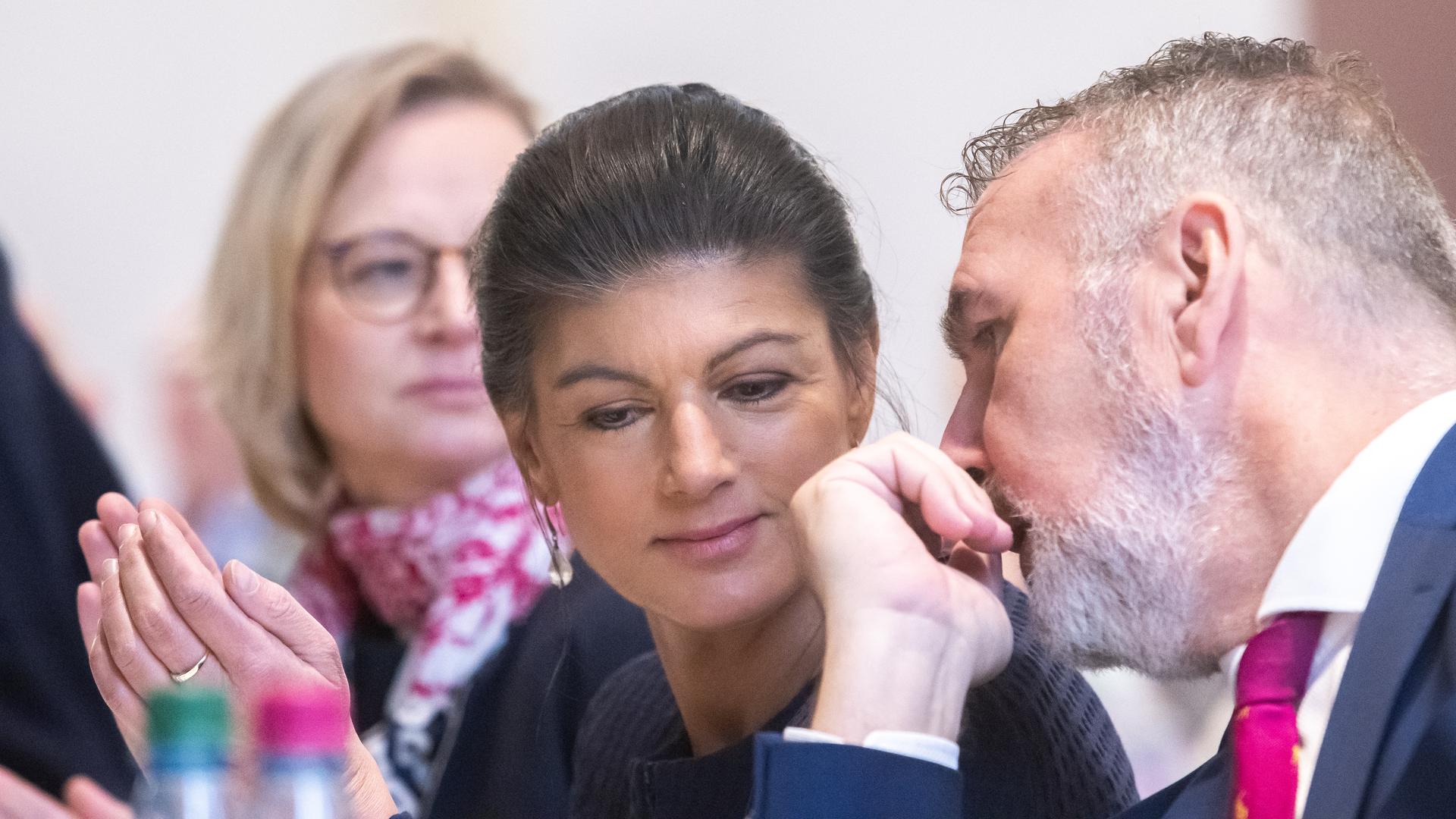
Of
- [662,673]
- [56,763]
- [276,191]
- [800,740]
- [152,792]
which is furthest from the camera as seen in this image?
[276,191]

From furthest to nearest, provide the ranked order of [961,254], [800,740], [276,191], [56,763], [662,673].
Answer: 1. [276,191]
2. [56,763]
3. [662,673]
4. [961,254]
5. [800,740]

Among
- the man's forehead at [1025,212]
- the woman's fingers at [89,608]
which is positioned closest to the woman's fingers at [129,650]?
the woman's fingers at [89,608]

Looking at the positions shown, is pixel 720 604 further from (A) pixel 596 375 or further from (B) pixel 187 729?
(B) pixel 187 729

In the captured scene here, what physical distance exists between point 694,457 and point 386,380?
48.3 inches

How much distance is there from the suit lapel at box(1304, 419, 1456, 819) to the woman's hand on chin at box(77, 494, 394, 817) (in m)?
0.65

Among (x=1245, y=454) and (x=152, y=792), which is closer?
(x=152, y=792)

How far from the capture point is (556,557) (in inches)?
55.6

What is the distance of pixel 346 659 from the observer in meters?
2.22

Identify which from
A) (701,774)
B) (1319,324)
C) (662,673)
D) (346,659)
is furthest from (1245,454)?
(346,659)

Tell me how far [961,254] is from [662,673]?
507 millimetres

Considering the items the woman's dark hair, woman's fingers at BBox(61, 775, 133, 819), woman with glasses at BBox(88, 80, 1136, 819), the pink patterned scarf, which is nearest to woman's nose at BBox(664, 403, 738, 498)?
woman with glasses at BBox(88, 80, 1136, 819)

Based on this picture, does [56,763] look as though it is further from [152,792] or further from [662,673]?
[152,792]

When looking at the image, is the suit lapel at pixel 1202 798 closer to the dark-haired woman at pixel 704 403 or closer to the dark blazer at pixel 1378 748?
the dark blazer at pixel 1378 748

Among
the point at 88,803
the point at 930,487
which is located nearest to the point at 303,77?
the point at 88,803
